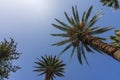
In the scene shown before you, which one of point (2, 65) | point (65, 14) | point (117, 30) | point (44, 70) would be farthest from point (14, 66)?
point (117, 30)

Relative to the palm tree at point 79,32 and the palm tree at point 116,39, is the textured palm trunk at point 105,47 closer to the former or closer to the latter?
the palm tree at point 79,32

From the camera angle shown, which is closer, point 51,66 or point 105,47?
point 105,47

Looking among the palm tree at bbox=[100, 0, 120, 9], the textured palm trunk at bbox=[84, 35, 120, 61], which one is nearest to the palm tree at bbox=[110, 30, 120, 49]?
the palm tree at bbox=[100, 0, 120, 9]

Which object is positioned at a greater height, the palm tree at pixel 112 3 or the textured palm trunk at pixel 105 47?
the palm tree at pixel 112 3

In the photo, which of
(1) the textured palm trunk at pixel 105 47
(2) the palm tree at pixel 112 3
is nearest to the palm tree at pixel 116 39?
(2) the palm tree at pixel 112 3

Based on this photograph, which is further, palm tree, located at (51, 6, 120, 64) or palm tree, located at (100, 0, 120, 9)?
palm tree, located at (100, 0, 120, 9)

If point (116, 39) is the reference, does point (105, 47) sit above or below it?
below

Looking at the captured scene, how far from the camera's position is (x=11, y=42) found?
34188mm

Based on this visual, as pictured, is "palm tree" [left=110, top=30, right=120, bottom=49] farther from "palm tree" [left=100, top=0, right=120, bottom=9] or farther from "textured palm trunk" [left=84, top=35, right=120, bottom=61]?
"textured palm trunk" [left=84, top=35, right=120, bottom=61]

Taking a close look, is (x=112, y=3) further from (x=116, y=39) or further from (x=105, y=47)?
(x=105, y=47)

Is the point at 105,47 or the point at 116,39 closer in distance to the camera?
the point at 105,47

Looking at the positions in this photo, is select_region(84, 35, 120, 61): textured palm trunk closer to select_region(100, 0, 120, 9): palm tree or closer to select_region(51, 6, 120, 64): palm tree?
select_region(51, 6, 120, 64): palm tree

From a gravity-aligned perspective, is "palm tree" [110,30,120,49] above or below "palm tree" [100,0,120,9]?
below

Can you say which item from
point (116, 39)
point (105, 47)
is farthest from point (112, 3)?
point (105, 47)
